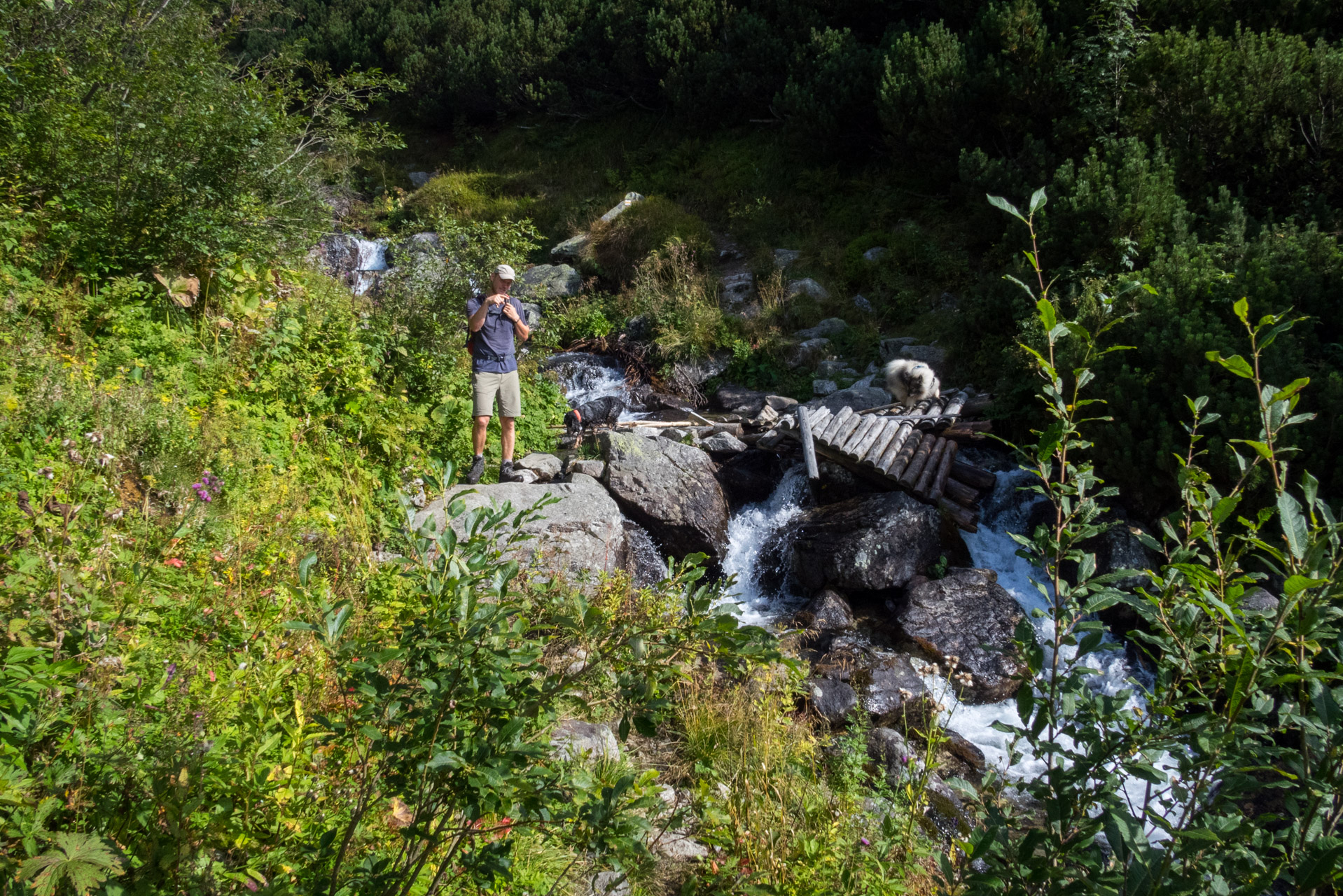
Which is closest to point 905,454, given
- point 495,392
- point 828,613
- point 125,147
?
point 828,613

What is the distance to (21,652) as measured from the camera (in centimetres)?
172

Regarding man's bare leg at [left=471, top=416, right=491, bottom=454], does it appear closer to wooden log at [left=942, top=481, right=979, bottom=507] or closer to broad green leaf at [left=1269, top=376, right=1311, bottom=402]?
wooden log at [left=942, top=481, right=979, bottom=507]

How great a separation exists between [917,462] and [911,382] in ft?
5.77

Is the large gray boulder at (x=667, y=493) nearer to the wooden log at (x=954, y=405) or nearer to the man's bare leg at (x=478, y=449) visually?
the man's bare leg at (x=478, y=449)

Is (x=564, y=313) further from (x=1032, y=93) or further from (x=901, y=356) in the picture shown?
(x=1032, y=93)

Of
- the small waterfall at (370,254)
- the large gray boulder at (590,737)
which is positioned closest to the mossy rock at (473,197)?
the small waterfall at (370,254)

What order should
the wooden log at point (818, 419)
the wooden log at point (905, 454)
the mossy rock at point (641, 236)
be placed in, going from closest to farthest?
1. the wooden log at point (905, 454)
2. the wooden log at point (818, 419)
3. the mossy rock at point (641, 236)

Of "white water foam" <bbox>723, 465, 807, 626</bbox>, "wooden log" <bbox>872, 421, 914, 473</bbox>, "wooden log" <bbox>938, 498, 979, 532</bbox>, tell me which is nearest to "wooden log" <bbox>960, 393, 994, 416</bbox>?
"wooden log" <bbox>872, 421, 914, 473</bbox>

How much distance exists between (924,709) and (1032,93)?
966cm

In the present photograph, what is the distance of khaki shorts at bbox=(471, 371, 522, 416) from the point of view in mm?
6031

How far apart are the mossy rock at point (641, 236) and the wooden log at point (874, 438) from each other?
22.2 ft

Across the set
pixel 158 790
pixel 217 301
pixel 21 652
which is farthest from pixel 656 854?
pixel 217 301

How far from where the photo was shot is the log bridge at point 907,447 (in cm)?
745

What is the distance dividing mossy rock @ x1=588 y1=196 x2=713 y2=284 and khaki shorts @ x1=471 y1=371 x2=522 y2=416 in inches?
314
